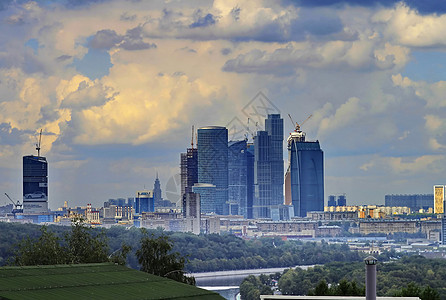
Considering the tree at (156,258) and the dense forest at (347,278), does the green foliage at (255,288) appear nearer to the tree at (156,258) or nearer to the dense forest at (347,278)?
the dense forest at (347,278)

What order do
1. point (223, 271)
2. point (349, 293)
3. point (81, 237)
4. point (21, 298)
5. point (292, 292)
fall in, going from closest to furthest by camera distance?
point (21, 298) → point (349, 293) → point (81, 237) → point (292, 292) → point (223, 271)

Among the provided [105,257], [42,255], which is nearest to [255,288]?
[105,257]

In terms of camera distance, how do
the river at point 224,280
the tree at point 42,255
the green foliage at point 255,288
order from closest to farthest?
1. the tree at point 42,255
2. the green foliage at point 255,288
3. the river at point 224,280

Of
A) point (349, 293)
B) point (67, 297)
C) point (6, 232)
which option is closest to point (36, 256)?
point (349, 293)

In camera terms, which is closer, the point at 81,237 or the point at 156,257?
the point at 156,257

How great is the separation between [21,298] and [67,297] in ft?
4.20

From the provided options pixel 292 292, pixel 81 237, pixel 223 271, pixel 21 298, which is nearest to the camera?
pixel 21 298

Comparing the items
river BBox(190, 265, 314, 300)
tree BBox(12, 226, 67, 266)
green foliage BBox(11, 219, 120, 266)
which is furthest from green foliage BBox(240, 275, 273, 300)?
tree BBox(12, 226, 67, 266)

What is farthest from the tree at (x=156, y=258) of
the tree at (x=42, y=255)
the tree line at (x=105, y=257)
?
the tree at (x=42, y=255)

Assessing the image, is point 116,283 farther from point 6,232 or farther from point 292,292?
point 6,232

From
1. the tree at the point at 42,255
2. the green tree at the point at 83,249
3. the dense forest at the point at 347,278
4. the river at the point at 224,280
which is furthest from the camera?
the river at the point at 224,280

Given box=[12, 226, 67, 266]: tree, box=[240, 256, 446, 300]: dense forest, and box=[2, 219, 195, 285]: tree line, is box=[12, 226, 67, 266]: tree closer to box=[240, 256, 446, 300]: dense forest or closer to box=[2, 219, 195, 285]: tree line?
box=[2, 219, 195, 285]: tree line

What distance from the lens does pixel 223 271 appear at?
7239 inches

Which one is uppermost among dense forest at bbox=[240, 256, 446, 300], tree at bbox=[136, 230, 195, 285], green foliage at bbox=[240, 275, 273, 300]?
tree at bbox=[136, 230, 195, 285]
